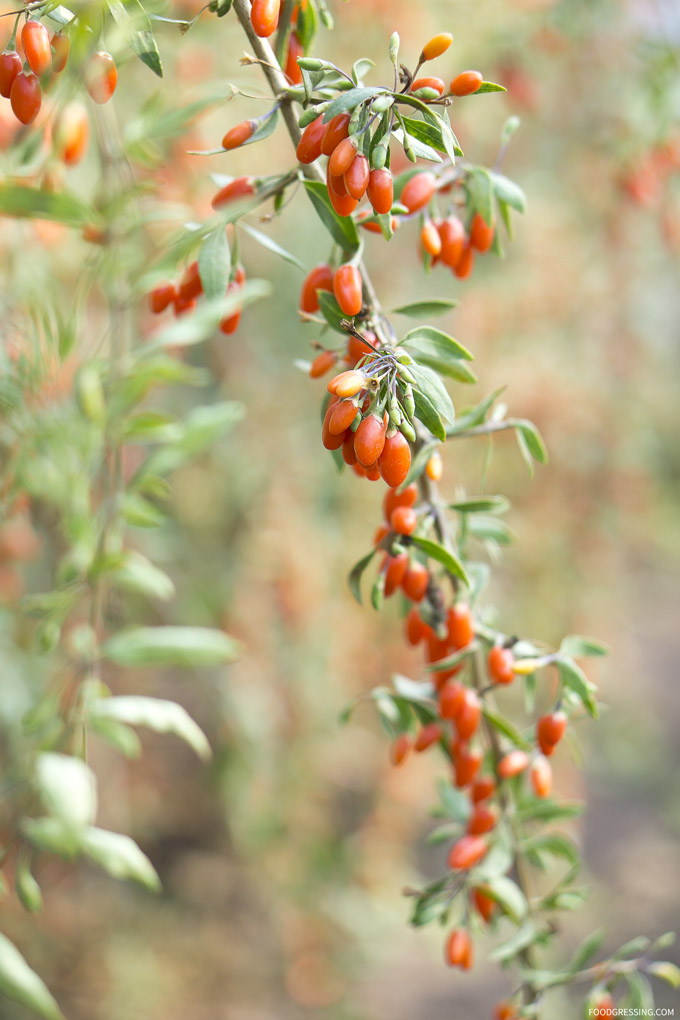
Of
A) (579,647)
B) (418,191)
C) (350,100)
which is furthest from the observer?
(579,647)

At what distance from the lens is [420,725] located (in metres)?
1.10

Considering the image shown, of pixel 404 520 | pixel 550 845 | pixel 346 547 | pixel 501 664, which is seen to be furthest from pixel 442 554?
pixel 346 547

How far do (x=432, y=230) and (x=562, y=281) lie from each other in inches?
94.8

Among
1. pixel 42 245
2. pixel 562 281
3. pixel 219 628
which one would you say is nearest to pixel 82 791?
pixel 42 245

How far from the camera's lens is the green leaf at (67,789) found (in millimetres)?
799

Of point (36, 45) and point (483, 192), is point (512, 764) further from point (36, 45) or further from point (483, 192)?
point (36, 45)

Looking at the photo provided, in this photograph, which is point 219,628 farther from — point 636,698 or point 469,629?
point 636,698

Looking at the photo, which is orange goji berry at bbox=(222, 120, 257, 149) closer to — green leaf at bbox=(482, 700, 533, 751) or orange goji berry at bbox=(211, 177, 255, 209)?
orange goji berry at bbox=(211, 177, 255, 209)

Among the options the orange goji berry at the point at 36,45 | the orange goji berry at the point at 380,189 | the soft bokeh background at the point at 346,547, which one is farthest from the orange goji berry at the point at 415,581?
the soft bokeh background at the point at 346,547

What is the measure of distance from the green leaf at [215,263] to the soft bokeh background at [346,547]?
163 centimetres

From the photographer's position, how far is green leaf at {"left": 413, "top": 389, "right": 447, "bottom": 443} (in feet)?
2.33

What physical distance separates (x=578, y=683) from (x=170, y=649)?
0.51 m

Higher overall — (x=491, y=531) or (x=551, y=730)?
(x=491, y=531)

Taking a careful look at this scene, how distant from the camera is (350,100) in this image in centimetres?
66
